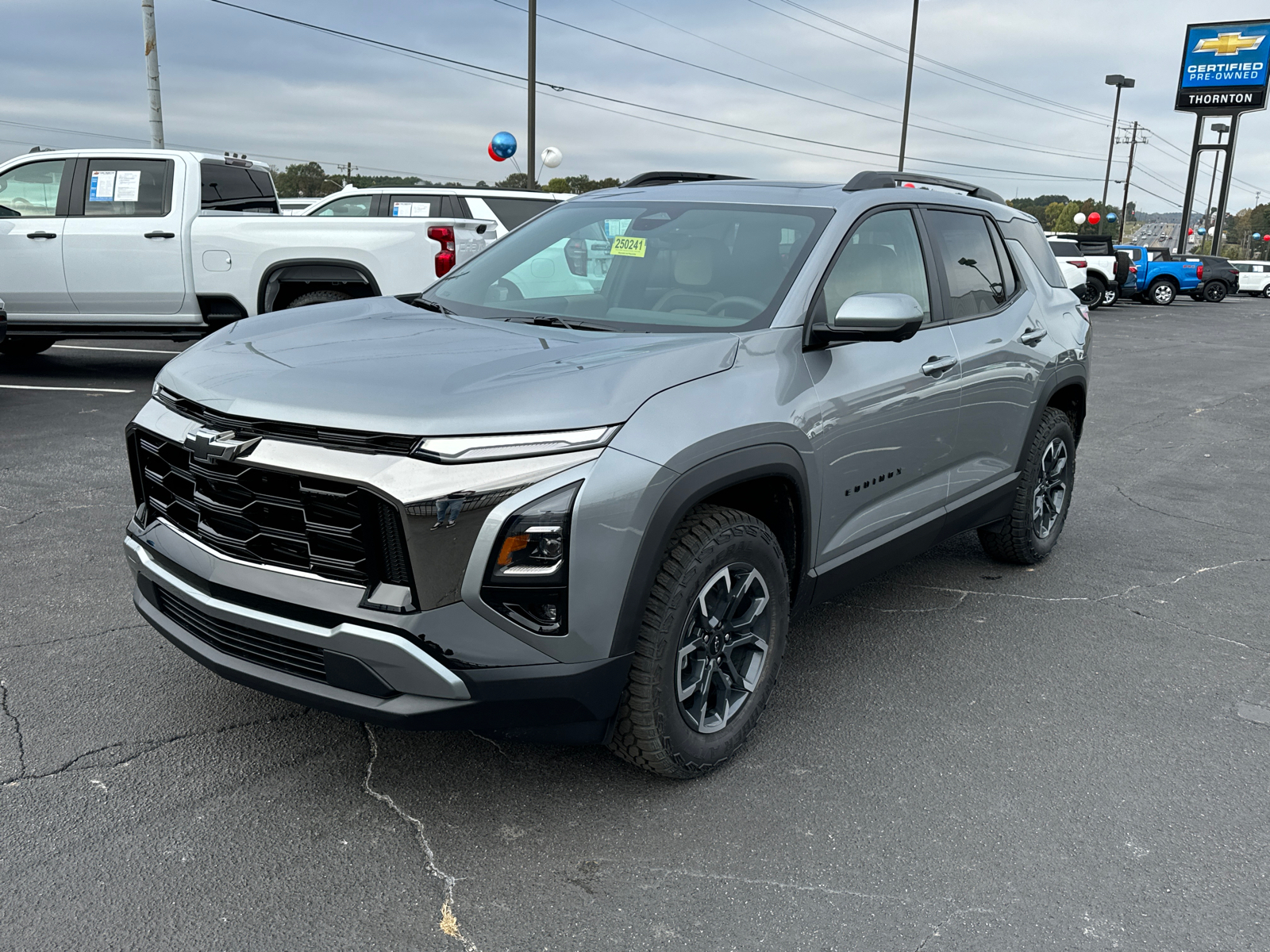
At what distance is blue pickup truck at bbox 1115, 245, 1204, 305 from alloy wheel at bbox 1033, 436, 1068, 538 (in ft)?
102

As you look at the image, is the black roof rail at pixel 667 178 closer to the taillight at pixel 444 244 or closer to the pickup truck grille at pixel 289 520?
the pickup truck grille at pixel 289 520

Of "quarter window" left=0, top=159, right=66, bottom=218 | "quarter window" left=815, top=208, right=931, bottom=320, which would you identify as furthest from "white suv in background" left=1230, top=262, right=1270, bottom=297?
"quarter window" left=815, top=208, right=931, bottom=320

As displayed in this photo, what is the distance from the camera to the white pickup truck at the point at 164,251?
9.15 m

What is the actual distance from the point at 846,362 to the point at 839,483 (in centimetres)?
40

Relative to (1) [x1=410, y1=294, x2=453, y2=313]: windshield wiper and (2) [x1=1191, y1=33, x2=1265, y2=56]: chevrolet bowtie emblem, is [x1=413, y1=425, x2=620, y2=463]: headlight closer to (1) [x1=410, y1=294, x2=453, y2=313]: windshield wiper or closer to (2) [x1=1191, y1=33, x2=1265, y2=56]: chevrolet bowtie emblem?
(1) [x1=410, y1=294, x2=453, y2=313]: windshield wiper

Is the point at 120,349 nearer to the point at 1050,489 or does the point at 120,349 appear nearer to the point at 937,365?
the point at 1050,489

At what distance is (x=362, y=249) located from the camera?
29.7ft

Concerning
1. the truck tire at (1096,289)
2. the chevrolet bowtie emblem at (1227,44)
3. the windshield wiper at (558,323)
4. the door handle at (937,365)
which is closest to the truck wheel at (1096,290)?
the truck tire at (1096,289)

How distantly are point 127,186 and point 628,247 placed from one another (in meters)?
7.61

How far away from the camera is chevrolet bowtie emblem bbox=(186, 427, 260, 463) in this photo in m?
2.64

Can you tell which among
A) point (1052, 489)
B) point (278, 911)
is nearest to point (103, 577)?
point (278, 911)

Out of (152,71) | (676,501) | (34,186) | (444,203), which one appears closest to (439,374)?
(676,501)

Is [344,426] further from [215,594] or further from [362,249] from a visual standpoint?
[362,249]

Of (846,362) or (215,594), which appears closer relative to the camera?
(215,594)
